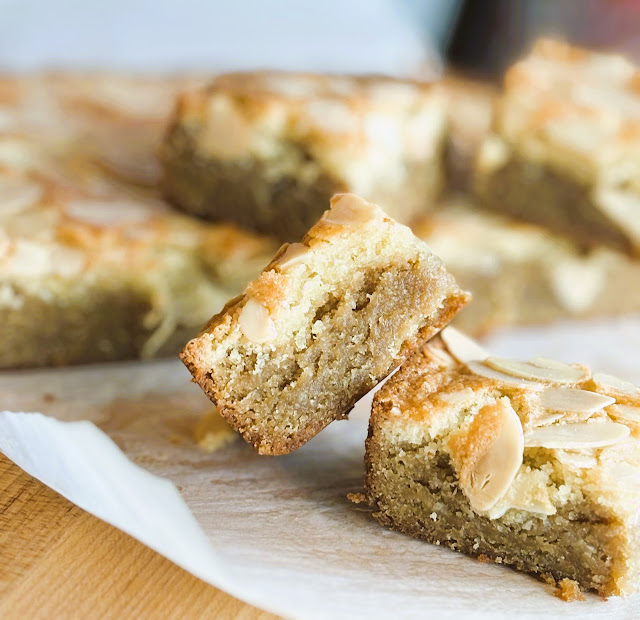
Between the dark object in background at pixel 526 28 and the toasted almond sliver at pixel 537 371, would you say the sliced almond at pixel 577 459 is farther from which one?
the dark object in background at pixel 526 28

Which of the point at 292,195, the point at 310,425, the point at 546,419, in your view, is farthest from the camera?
the point at 292,195

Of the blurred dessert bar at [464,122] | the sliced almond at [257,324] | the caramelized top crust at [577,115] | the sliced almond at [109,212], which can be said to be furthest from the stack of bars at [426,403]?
the blurred dessert bar at [464,122]

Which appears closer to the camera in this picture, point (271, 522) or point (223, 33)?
point (271, 522)

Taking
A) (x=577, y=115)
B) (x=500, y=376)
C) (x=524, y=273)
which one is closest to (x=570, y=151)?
(x=577, y=115)

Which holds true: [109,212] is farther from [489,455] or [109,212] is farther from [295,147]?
[489,455]

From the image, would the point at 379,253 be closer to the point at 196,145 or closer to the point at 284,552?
the point at 284,552

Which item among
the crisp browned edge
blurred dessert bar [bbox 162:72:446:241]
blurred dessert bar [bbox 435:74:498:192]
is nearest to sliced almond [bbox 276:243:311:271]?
the crisp browned edge
